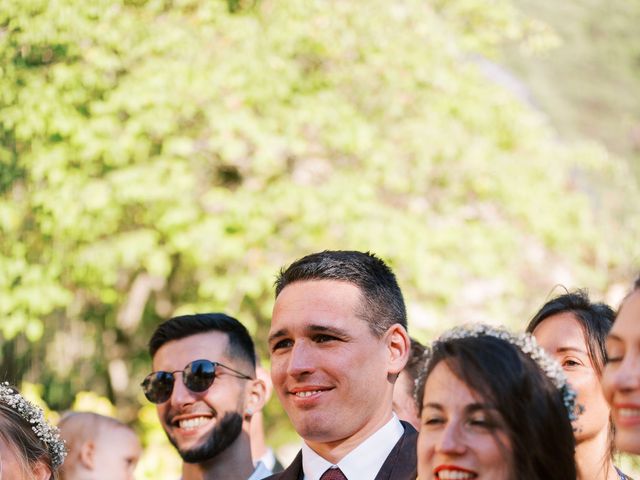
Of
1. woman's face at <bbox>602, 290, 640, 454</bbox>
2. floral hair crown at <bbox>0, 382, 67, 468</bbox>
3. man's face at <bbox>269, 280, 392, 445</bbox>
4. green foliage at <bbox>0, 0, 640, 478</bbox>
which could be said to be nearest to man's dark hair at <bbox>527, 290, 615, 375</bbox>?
man's face at <bbox>269, 280, 392, 445</bbox>

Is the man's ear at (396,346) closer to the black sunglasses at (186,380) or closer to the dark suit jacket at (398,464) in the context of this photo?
the dark suit jacket at (398,464)

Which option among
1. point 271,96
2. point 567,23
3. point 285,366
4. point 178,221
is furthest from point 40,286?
point 567,23

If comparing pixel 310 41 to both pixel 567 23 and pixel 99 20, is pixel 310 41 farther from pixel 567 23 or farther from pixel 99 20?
pixel 567 23

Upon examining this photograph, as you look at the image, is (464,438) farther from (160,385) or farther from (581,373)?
(160,385)

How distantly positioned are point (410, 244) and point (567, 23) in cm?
1051

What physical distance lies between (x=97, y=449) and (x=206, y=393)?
1.54 meters

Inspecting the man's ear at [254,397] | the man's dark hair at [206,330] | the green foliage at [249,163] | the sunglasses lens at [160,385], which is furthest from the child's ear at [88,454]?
the green foliage at [249,163]

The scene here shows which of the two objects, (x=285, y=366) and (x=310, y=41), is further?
(x=310, y=41)

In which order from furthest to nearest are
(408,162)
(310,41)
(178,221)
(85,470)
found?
(408,162)
(310,41)
(178,221)
(85,470)

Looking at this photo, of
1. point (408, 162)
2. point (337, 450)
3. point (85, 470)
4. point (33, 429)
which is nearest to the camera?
point (337, 450)

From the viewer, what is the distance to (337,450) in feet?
11.8

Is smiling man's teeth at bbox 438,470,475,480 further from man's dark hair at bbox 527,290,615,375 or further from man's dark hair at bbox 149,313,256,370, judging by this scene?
man's dark hair at bbox 149,313,256,370

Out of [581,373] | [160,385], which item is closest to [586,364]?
[581,373]

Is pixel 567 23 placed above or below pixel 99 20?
above
